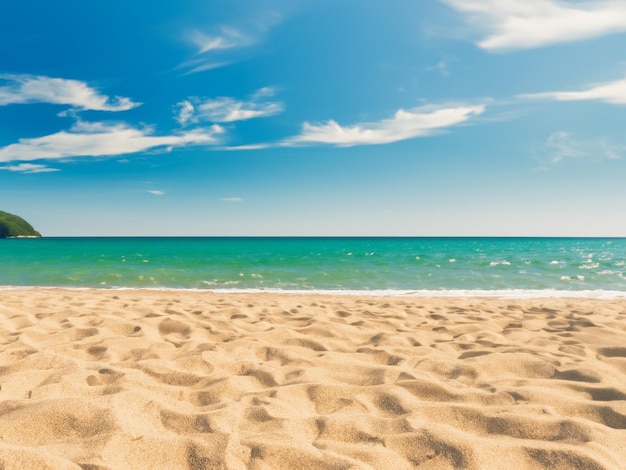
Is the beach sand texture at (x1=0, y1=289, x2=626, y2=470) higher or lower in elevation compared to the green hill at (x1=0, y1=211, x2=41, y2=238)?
lower

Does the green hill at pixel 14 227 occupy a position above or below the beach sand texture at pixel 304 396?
above

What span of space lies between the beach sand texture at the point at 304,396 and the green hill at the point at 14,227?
14469 cm

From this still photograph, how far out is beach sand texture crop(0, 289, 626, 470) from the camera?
201cm

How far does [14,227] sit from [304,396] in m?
150

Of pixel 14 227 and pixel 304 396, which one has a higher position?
pixel 14 227

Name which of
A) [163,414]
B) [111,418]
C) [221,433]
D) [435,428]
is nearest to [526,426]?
[435,428]

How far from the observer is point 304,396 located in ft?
9.26

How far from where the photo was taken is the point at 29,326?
15.6 feet

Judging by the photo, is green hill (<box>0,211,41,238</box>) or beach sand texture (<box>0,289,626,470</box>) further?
green hill (<box>0,211,41,238</box>)

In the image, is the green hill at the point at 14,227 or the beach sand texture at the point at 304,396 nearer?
the beach sand texture at the point at 304,396

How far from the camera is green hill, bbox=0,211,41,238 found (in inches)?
4786

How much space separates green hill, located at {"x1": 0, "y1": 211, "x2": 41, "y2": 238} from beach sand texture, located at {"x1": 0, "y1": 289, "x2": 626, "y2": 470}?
145 meters

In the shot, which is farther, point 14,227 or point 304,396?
point 14,227

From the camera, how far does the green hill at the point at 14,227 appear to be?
121562 mm
